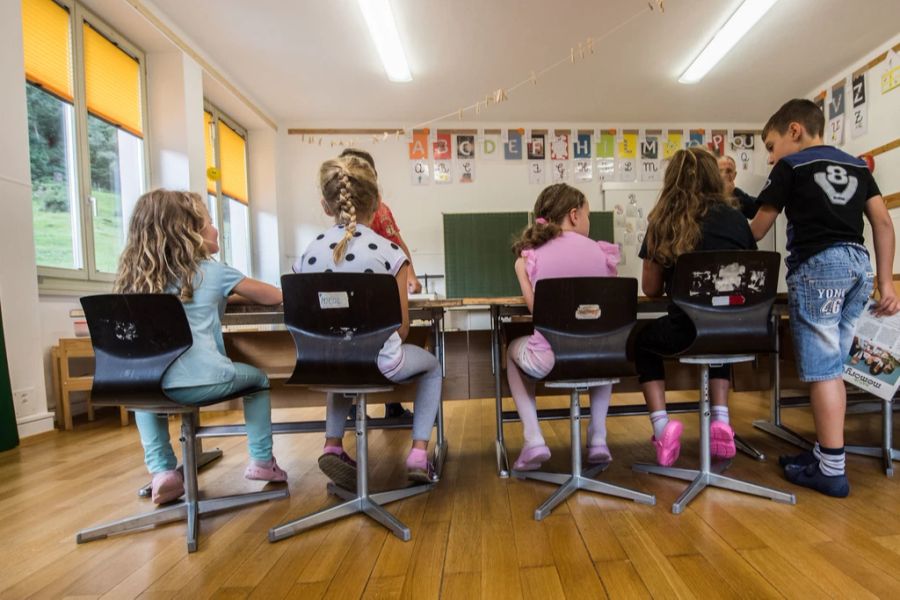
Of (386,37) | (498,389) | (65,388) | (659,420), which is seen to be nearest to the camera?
(659,420)

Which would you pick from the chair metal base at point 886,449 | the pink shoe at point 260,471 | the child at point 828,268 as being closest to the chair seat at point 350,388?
the pink shoe at point 260,471

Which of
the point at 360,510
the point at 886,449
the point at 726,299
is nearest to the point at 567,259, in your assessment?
the point at 726,299

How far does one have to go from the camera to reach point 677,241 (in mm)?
1626

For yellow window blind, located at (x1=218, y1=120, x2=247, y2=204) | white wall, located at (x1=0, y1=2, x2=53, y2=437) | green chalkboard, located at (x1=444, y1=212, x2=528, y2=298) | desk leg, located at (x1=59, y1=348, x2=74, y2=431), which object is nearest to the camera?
white wall, located at (x1=0, y1=2, x2=53, y2=437)

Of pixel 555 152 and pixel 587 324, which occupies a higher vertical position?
pixel 555 152

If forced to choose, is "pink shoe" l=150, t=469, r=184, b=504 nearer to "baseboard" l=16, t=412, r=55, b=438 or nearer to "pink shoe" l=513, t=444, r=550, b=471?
"pink shoe" l=513, t=444, r=550, b=471

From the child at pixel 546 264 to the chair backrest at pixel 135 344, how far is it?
105 centimetres

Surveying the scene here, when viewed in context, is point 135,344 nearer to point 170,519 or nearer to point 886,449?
point 170,519

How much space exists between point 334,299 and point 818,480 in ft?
5.61

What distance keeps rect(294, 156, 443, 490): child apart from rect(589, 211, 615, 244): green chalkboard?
452cm

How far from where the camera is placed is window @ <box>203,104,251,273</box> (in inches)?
185

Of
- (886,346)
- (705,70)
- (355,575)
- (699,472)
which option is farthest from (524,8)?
(355,575)

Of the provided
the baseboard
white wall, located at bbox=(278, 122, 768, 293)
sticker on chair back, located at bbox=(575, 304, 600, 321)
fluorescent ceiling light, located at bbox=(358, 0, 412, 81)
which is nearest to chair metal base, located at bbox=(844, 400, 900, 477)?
sticker on chair back, located at bbox=(575, 304, 600, 321)

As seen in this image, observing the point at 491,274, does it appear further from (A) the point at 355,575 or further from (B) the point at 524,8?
(A) the point at 355,575
